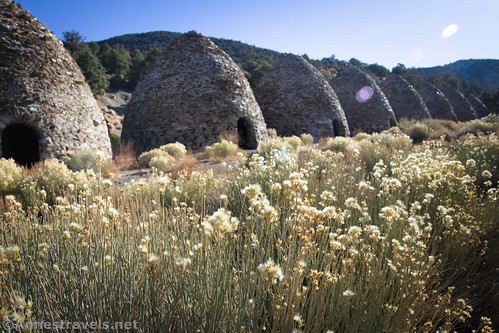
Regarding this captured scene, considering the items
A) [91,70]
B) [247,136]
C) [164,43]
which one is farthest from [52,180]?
[164,43]

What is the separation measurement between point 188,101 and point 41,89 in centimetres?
556

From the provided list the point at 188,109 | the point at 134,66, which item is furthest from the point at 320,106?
the point at 134,66

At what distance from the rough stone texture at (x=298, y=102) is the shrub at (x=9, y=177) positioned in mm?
14547

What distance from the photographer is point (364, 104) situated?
24.5m

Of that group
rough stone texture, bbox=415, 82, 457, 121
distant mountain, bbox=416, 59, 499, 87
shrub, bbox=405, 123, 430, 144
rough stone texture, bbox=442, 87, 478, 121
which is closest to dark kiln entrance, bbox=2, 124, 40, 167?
shrub, bbox=405, 123, 430, 144

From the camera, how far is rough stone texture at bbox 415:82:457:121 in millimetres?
33125

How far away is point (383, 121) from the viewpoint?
24.0 metres

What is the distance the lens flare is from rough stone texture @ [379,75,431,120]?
562cm

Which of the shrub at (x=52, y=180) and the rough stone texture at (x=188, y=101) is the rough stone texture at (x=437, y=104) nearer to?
the rough stone texture at (x=188, y=101)

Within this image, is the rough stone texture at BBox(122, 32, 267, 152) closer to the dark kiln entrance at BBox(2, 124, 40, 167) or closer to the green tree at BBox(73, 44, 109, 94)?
the dark kiln entrance at BBox(2, 124, 40, 167)

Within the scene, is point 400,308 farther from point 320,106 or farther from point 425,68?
point 425,68

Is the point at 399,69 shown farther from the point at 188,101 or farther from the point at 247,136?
the point at 188,101

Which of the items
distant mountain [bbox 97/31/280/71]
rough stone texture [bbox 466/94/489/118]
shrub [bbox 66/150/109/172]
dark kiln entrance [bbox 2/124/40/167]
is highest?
distant mountain [bbox 97/31/280/71]

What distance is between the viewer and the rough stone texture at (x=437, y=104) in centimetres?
3312
